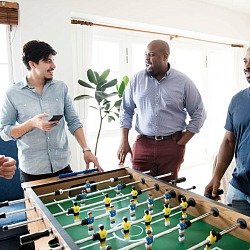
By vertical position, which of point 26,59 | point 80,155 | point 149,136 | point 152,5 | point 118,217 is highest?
point 152,5

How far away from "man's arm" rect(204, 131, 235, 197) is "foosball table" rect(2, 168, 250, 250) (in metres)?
0.46

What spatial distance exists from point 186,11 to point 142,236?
4.12 m

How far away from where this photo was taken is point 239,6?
4883 millimetres

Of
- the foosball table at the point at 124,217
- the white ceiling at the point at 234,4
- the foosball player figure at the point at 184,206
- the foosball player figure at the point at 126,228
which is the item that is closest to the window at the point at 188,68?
the white ceiling at the point at 234,4

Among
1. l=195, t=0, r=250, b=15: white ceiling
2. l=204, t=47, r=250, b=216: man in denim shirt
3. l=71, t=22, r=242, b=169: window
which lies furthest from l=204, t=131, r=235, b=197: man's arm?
l=195, t=0, r=250, b=15: white ceiling

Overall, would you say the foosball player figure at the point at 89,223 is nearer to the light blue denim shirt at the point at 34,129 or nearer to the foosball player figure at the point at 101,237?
the foosball player figure at the point at 101,237

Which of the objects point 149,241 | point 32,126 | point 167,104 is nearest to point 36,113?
point 32,126

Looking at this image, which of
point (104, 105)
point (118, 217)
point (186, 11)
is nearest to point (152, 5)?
point (186, 11)

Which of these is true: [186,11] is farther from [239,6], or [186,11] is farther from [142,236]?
[142,236]

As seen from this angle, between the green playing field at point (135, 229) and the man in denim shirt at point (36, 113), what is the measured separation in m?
0.53

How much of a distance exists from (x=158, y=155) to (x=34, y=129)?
1031mm

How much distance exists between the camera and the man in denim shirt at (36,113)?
1.92 meters

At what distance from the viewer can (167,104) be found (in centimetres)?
225

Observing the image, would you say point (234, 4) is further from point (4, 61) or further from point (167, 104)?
point (4, 61)
